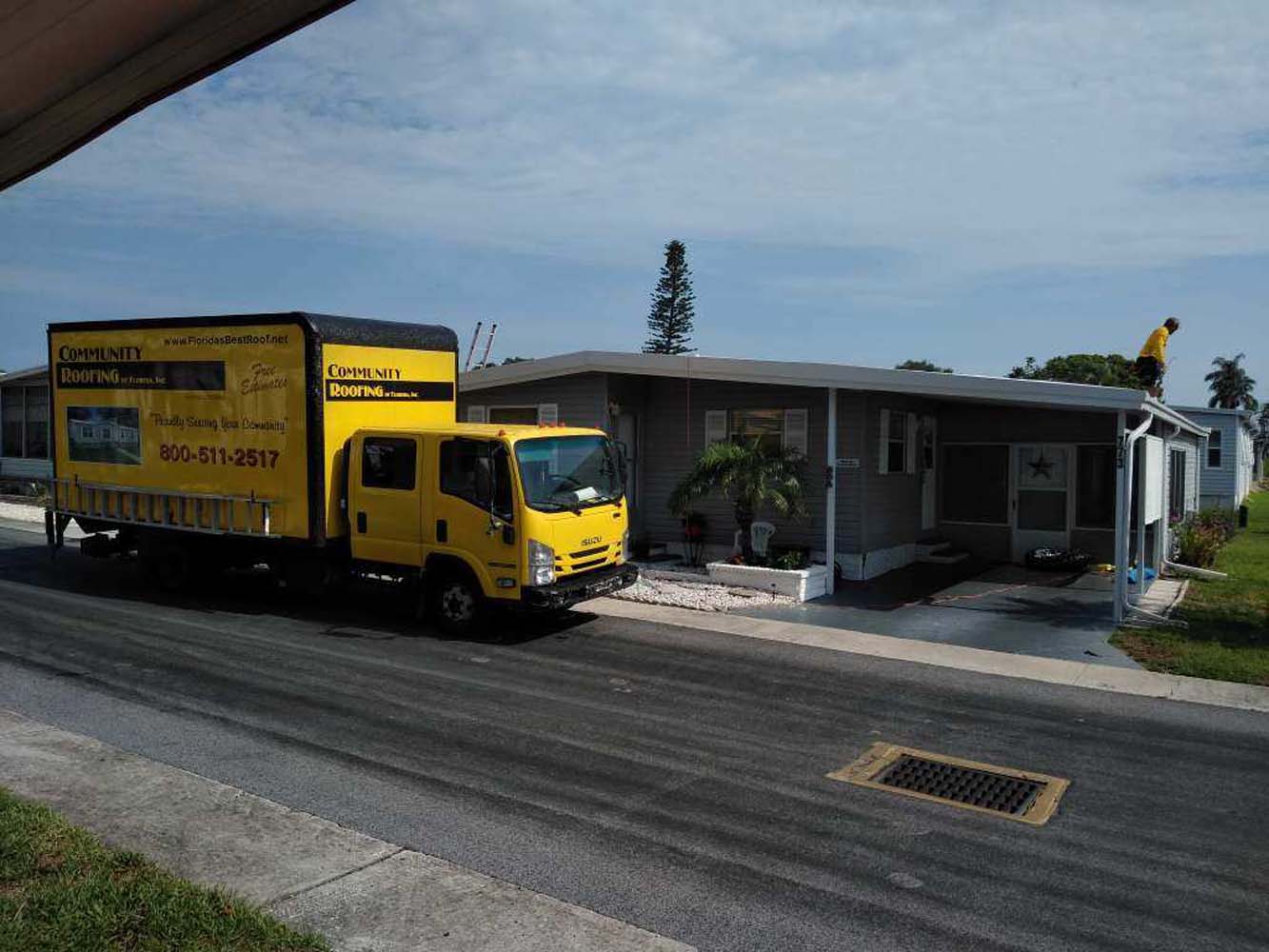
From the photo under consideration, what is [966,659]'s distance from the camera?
10.5 m

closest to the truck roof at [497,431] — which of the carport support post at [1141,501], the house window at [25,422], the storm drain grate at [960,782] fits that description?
the storm drain grate at [960,782]

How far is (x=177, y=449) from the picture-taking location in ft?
42.1

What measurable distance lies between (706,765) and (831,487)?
798cm

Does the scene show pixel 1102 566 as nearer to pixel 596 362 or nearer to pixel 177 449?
pixel 596 362

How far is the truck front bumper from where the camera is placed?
10602mm

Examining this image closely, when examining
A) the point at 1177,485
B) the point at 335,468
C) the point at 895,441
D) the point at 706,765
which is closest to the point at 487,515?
the point at 335,468

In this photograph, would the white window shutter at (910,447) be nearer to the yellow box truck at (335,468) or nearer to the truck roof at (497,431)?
the yellow box truck at (335,468)

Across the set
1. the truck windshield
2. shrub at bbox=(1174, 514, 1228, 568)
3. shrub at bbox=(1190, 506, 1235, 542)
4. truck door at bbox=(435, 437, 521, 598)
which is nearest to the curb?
the truck windshield

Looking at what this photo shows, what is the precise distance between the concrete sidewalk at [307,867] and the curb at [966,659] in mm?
6597

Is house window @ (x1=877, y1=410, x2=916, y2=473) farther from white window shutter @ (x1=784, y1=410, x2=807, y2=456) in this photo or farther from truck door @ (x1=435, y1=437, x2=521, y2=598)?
truck door @ (x1=435, y1=437, x2=521, y2=598)

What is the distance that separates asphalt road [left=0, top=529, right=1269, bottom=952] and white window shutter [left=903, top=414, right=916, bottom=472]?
22.5 feet

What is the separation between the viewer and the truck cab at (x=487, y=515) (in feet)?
35.1

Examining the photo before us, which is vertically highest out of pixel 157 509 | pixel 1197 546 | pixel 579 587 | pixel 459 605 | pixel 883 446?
pixel 883 446

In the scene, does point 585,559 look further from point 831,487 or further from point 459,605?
point 831,487
